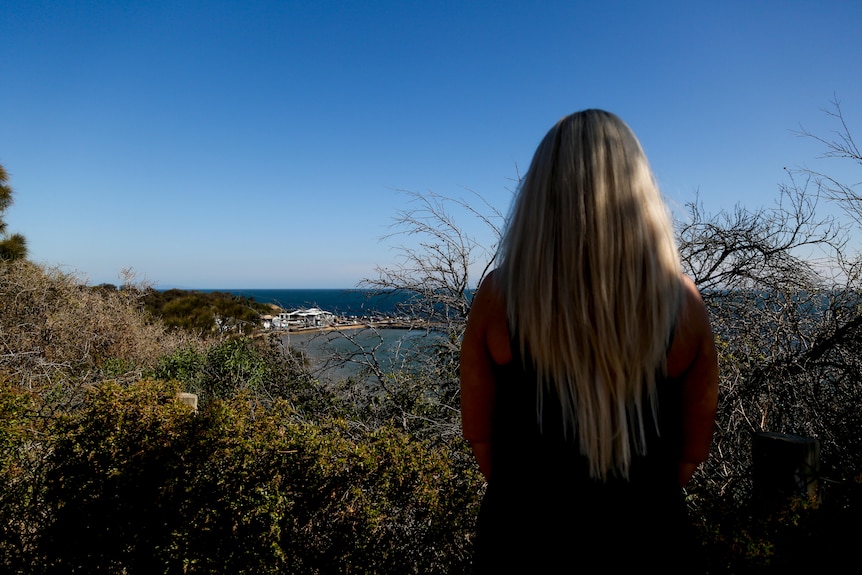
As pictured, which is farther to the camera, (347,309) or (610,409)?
(347,309)

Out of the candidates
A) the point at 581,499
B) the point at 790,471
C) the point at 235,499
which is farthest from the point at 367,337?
the point at 581,499

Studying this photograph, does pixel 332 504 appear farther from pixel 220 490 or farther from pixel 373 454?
pixel 220 490

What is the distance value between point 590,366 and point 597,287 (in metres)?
0.18

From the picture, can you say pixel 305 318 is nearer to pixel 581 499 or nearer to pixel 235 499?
pixel 235 499

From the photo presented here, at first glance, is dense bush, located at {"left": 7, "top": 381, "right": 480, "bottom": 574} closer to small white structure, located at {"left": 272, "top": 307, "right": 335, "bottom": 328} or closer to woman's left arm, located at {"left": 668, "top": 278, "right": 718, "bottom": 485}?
woman's left arm, located at {"left": 668, "top": 278, "right": 718, "bottom": 485}

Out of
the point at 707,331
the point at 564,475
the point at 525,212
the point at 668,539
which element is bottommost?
the point at 668,539

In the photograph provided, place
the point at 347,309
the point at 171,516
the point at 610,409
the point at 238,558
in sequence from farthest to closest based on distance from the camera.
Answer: the point at 347,309, the point at 171,516, the point at 238,558, the point at 610,409

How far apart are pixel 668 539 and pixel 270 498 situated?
190cm

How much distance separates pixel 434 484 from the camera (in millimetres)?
2422

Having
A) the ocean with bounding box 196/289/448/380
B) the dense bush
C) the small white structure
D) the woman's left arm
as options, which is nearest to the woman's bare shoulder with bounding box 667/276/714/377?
the woman's left arm

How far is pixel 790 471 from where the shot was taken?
6.32 feet

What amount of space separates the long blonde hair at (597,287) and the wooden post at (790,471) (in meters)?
1.26

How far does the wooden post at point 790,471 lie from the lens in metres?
1.91

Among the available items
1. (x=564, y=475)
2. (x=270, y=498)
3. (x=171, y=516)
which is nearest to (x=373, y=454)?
(x=270, y=498)
